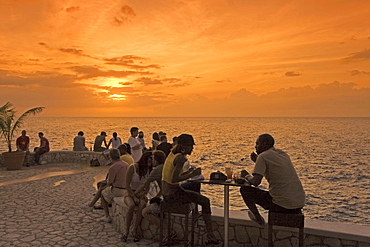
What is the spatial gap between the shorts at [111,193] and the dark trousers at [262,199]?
3127mm

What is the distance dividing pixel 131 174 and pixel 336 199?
17.9 meters

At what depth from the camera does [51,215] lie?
313 inches

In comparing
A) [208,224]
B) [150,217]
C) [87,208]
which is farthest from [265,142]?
[87,208]

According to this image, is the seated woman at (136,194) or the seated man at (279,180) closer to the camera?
the seated man at (279,180)

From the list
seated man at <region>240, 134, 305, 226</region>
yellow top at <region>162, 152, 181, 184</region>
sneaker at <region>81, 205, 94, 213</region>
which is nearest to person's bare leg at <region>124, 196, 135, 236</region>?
yellow top at <region>162, 152, 181, 184</region>

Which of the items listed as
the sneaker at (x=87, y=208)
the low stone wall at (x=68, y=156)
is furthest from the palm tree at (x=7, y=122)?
the sneaker at (x=87, y=208)

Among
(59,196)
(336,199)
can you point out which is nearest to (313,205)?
(336,199)

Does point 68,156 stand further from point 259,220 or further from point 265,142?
point 265,142

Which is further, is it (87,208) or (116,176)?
(87,208)

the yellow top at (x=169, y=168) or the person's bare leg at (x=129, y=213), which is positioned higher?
the yellow top at (x=169, y=168)

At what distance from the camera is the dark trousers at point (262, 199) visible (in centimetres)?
468

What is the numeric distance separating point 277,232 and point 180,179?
1.71 metres

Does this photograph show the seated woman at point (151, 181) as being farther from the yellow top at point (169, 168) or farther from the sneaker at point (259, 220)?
the sneaker at point (259, 220)

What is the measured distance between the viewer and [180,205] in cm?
540
